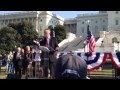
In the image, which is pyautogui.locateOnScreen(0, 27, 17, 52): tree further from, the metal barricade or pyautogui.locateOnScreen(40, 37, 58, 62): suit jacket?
pyautogui.locateOnScreen(40, 37, 58, 62): suit jacket

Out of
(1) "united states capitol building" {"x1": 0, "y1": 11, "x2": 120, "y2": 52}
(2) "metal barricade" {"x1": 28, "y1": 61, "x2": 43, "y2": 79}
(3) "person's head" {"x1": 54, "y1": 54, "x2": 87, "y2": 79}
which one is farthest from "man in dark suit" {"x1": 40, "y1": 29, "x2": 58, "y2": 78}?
(1) "united states capitol building" {"x1": 0, "y1": 11, "x2": 120, "y2": 52}

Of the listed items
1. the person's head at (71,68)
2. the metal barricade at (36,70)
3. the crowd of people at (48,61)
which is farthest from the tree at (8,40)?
the person's head at (71,68)

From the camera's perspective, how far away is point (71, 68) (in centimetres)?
550

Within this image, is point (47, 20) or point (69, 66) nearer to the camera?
point (69, 66)

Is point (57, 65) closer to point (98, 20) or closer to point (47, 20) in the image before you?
point (47, 20)

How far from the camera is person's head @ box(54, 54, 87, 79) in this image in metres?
5.50

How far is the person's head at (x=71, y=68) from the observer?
5496 mm

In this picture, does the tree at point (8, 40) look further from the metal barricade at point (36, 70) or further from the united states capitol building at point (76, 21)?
the metal barricade at point (36, 70)

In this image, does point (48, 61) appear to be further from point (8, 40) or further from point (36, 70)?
point (8, 40)

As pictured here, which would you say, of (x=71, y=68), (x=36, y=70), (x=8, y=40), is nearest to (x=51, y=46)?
(x=36, y=70)
